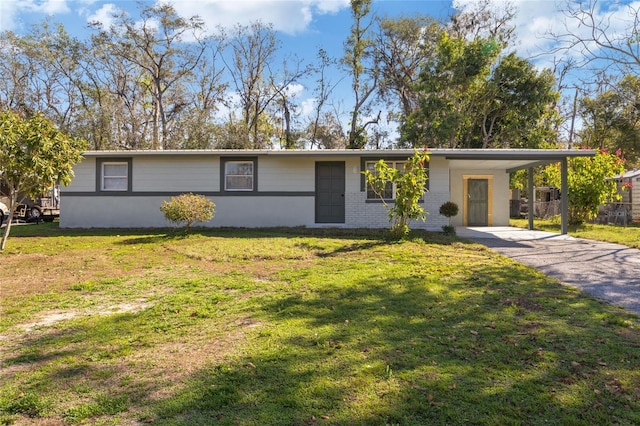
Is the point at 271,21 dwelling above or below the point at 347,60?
above

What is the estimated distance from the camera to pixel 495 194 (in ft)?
52.1

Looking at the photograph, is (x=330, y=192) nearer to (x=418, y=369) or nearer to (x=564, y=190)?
(x=564, y=190)

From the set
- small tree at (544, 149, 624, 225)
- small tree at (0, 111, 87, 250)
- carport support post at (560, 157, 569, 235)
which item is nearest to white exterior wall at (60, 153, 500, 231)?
carport support post at (560, 157, 569, 235)

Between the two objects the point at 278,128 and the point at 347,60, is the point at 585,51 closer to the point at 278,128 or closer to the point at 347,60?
the point at 347,60

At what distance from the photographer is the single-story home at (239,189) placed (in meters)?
13.1

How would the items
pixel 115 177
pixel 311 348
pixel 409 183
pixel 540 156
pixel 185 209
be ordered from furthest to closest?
pixel 115 177
pixel 540 156
pixel 185 209
pixel 409 183
pixel 311 348

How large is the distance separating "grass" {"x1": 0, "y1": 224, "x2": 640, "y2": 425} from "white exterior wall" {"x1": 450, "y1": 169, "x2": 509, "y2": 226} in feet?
31.8

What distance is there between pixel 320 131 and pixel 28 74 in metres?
19.1

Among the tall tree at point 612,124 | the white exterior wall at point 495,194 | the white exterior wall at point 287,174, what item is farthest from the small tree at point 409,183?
the tall tree at point 612,124

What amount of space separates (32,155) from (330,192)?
820 cm

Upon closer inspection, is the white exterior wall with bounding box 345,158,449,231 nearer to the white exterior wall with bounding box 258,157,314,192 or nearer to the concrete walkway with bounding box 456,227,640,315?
the white exterior wall with bounding box 258,157,314,192

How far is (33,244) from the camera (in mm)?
9500

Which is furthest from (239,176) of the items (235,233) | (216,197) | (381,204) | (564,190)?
(564,190)

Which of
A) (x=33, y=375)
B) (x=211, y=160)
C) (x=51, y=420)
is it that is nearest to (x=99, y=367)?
(x=33, y=375)
